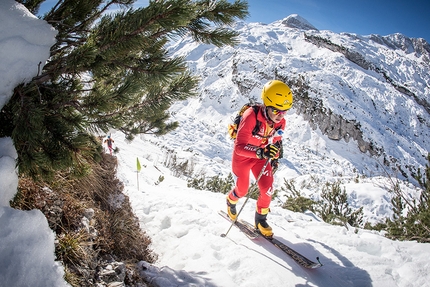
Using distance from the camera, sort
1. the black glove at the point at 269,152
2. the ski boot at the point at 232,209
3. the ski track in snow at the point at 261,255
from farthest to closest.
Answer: the ski boot at the point at 232,209
the black glove at the point at 269,152
the ski track in snow at the point at 261,255

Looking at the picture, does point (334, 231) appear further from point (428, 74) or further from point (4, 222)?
point (428, 74)

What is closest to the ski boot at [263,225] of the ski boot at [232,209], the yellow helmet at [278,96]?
the ski boot at [232,209]

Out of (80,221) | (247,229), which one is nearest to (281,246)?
(247,229)

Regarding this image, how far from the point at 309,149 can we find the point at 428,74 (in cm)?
12513

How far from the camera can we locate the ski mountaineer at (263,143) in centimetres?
398

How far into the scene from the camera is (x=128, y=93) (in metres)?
1.79

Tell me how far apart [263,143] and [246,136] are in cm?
55

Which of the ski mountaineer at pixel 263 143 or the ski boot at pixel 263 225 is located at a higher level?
the ski mountaineer at pixel 263 143

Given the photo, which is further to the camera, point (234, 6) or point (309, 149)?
point (309, 149)

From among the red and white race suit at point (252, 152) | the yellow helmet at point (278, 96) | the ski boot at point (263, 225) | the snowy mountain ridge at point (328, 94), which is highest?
the snowy mountain ridge at point (328, 94)

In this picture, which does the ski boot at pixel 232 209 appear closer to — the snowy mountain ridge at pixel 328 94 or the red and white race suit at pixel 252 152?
the red and white race suit at pixel 252 152

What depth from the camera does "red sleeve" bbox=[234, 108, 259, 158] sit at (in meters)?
4.16

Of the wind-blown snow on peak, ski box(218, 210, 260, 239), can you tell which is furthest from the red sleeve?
the wind-blown snow on peak

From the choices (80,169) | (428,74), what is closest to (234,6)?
(80,169)
